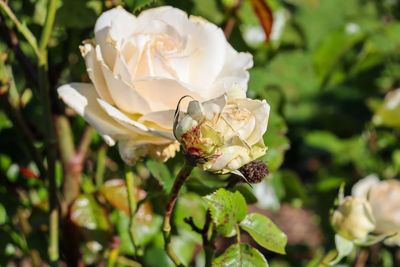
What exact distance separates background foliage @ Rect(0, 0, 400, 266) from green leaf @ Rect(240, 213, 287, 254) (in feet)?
0.11

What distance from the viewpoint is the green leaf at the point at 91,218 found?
62 centimetres

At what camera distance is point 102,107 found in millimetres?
402

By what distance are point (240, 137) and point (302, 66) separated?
2.61m

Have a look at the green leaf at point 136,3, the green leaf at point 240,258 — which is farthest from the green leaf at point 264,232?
the green leaf at point 136,3

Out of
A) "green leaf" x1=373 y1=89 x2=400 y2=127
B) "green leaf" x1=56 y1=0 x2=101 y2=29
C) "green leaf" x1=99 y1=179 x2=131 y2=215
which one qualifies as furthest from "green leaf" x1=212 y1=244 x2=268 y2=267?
"green leaf" x1=373 y1=89 x2=400 y2=127

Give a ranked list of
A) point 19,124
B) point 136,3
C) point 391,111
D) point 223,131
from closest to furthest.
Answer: point 223,131 → point 136,3 → point 19,124 → point 391,111

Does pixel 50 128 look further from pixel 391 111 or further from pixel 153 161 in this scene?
pixel 391 111

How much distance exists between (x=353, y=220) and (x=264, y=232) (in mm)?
139

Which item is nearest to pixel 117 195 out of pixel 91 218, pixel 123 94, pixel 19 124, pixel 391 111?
pixel 91 218

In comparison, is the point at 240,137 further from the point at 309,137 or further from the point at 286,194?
the point at 309,137

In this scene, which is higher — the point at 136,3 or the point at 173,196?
the point at 136,3

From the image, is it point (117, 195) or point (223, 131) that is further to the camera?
point (117, 195)

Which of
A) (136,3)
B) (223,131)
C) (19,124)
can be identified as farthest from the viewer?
(19,124)

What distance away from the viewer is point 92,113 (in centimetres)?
42
